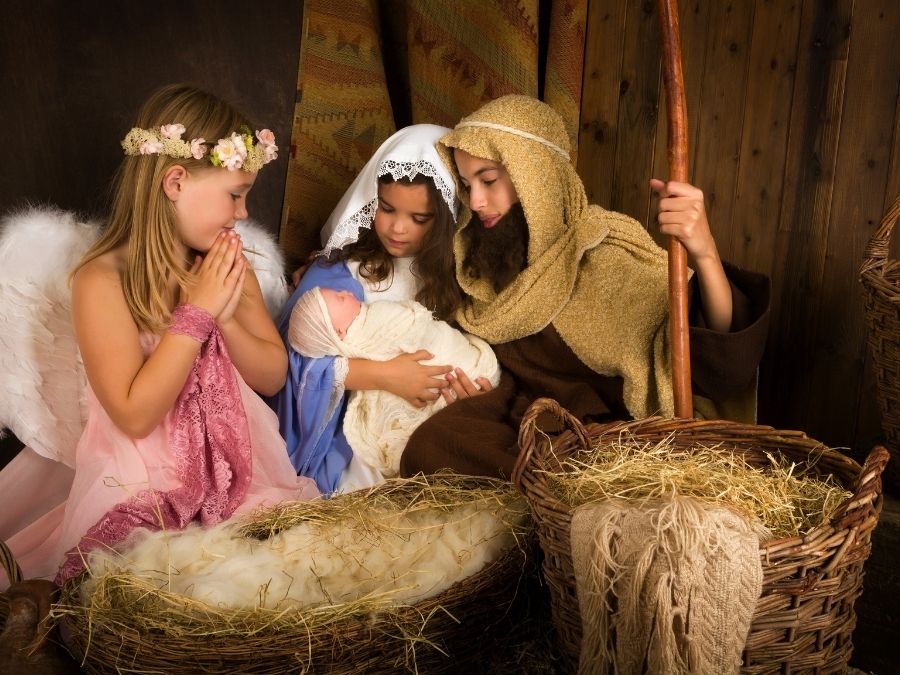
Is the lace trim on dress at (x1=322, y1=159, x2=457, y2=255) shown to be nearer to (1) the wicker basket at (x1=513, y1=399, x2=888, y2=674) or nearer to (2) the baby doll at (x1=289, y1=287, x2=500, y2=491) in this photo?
(2) the baby doll at (x1=289, y1=287, x2=500, y2=491)

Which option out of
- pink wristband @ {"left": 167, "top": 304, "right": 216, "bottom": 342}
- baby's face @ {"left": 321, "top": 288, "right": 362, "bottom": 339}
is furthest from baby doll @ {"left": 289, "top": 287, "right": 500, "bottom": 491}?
pink wristband @ {"left": 167, "top": 304, "right": 216, "bottom": 342}

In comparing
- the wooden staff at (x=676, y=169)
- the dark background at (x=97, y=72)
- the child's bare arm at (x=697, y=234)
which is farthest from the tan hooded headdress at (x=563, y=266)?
the dark background at (x=97, y=72)

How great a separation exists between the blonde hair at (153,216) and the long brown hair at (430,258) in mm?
587

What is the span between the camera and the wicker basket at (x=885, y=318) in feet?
6.75

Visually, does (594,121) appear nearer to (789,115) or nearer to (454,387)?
(789,115)

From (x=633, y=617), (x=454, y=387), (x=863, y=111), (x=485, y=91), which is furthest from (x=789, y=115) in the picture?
(x=633, y=617)

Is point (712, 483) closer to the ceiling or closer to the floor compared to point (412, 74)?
closer to the floor

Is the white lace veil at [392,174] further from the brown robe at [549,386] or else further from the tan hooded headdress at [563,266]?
the brown robe at [549,386]

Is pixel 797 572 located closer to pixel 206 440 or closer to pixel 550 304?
pixel 550 304

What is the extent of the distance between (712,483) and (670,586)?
1.20ft

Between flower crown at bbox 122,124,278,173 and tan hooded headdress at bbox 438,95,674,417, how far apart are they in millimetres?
639

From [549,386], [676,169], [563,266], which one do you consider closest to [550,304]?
[563,266]

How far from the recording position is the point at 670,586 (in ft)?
4.55

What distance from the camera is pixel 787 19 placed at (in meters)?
2.56
